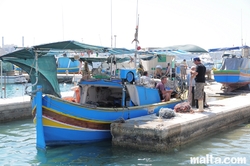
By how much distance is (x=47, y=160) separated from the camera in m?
9.26

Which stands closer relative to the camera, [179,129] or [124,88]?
[179,129]

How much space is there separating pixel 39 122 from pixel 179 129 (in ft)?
13.0

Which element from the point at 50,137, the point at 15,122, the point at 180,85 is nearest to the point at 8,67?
the point at 15,122

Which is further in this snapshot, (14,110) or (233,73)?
(233,73)

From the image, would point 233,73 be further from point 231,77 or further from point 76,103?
point 76,103

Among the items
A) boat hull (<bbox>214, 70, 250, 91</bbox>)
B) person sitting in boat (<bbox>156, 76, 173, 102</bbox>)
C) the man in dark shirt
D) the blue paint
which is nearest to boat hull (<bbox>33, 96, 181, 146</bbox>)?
the blue paint

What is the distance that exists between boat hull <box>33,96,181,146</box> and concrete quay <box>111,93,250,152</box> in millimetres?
569

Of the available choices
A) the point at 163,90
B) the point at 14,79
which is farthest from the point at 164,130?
the point at 14,79

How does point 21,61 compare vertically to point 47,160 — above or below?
above

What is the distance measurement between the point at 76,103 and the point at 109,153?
171 cm

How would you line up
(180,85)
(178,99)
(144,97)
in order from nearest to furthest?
(144,97) < (178,99) < (180,85)

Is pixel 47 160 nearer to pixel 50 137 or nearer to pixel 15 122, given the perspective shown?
pixel 50 137

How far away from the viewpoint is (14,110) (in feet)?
48.4

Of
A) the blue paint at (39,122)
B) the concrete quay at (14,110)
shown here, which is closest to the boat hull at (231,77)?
the concrete quay at (14,110)
